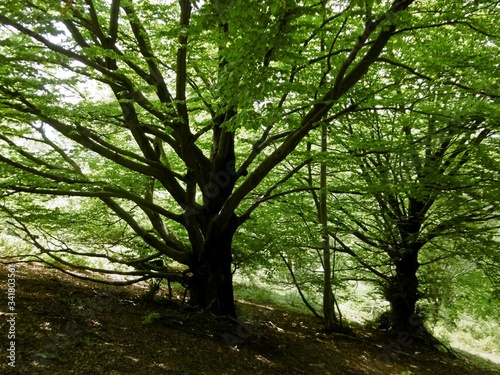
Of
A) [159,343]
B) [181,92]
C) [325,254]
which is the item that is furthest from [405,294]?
[181,92]

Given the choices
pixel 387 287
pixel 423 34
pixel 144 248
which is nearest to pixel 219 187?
pixel 144 248

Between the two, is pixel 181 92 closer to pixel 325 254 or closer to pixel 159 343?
pixel 159 343

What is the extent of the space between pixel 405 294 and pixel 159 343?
7.34 metres

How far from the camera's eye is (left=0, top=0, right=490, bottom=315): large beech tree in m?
3.40

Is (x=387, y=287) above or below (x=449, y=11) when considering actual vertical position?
below

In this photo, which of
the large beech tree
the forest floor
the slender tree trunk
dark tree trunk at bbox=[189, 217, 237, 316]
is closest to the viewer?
the large beech tree

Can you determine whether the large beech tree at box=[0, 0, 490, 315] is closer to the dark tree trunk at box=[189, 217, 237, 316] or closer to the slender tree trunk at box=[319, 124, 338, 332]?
the dark tree trunk at box=[189, 217, 237, 316]

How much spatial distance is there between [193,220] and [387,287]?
6654 millimetres

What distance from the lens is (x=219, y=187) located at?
7016 mm

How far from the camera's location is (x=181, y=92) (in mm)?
5539

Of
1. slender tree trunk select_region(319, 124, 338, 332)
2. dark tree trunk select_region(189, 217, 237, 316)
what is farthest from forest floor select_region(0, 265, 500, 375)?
slender tree trunk select_region(319, 124, 338, 332)

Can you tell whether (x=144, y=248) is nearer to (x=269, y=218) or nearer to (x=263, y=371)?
(x=269, y=218)

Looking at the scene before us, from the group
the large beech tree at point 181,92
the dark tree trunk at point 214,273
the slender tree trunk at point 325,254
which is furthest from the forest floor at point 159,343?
the large beech tree at point 181,92

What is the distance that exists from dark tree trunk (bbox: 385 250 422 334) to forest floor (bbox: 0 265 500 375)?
2.96 ft
